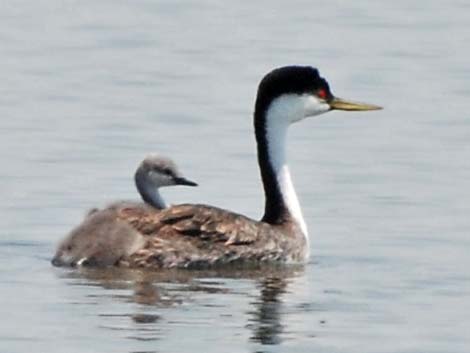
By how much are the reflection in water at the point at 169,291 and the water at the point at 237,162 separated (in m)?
0.03

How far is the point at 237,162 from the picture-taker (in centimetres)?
1892

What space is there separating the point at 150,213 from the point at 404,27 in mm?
11988

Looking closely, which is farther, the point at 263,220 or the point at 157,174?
the point at 263,220

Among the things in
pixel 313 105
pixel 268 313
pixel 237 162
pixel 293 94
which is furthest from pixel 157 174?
pixel 237 162

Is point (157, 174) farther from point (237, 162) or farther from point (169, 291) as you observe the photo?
point (237, 162)

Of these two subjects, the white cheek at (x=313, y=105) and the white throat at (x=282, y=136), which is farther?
the white cheek at (x=313, y=105)

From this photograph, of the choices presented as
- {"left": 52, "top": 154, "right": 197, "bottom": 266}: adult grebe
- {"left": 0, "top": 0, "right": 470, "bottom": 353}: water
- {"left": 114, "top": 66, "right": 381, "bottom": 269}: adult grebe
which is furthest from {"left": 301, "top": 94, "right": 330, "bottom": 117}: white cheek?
{"left": 52, "top": 154, "right": 197, "bottom": 266}: adult grebe

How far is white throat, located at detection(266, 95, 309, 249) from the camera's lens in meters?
16.7

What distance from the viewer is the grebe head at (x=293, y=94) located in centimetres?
1661

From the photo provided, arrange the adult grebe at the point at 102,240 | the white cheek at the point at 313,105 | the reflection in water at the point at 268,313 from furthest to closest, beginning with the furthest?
the white cheek at the point at 313,105
the adult grebe at the point at 102,240
the reflection in water at the point at 268,313

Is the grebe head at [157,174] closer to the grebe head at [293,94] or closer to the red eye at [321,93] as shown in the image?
the grebe head at [293,94]

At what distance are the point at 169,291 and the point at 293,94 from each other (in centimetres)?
249

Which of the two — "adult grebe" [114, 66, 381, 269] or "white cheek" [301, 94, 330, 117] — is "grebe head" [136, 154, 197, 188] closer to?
"adult grebe" [114, 66, 381, 269]

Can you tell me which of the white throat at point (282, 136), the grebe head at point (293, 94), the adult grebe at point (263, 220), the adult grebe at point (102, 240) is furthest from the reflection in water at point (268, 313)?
the grebe head at point (293, 94)
